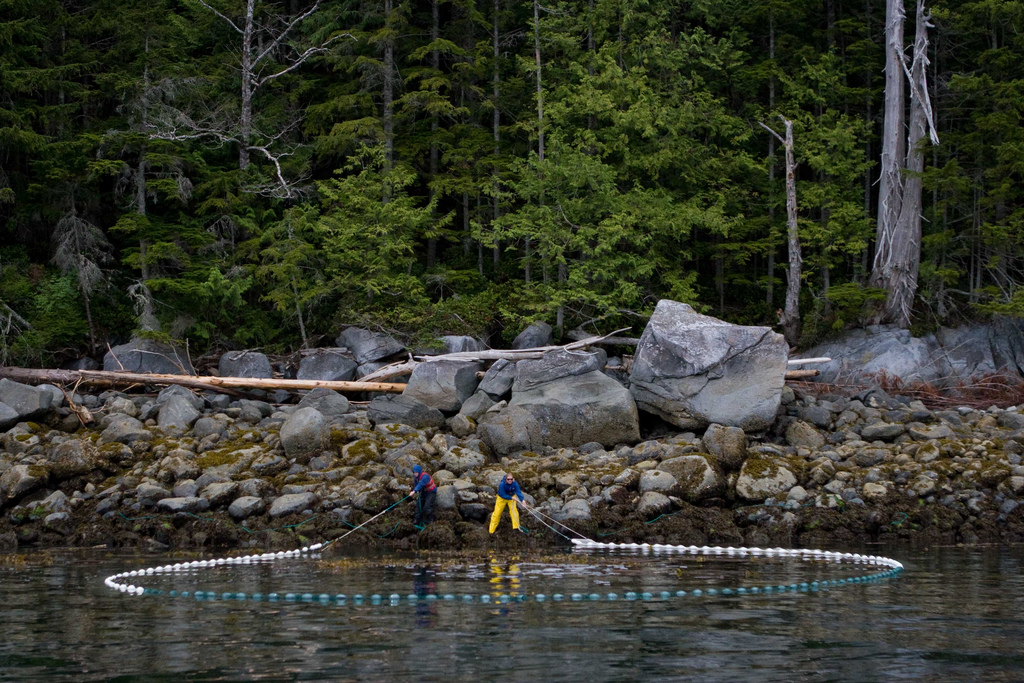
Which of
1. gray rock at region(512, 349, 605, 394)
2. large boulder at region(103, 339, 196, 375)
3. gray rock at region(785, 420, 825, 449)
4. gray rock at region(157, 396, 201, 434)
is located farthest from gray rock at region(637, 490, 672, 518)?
large boulder at region(103, 339, 196, 375)

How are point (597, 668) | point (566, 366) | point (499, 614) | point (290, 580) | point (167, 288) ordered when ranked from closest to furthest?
point (597, 668) → point (499, 614) → point (290, 580) → point (566, 366) → point (167, 288)

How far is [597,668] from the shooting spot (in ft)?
24.1

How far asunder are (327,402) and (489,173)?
9.80m

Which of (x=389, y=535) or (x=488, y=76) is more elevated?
(x=488, y=76)

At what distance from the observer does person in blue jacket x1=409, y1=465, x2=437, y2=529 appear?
49.2 feet

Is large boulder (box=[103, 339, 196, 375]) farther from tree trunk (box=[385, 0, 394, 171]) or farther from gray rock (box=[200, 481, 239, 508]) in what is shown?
gray rock (box=[200, 481, 239, 508])

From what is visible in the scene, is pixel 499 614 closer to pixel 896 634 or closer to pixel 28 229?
pixel 896 634

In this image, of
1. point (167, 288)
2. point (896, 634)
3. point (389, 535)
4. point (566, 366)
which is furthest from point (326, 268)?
point (896, 634)

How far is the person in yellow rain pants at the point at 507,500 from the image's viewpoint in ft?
48.3

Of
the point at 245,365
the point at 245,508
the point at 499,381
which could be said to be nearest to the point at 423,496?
the point at 245,508

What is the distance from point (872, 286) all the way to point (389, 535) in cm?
1530

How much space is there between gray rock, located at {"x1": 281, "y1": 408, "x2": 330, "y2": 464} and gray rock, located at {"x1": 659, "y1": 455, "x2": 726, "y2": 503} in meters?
5.81

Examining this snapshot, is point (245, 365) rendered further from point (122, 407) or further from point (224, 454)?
point (224, 454)

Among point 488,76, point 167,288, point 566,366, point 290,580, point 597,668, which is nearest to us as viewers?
point 597,668
